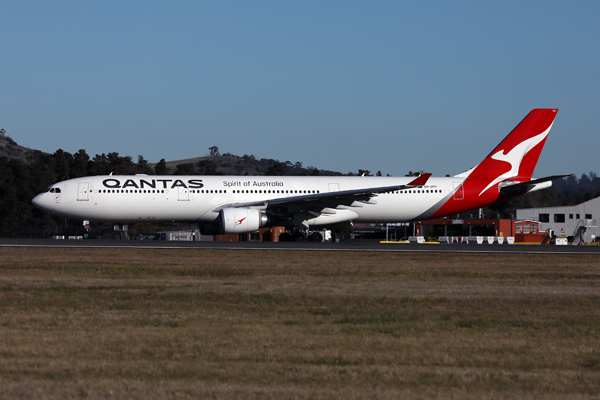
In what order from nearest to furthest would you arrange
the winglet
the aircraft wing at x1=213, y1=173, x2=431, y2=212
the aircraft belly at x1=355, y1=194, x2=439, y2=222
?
the aircraft wing at x1=213, y1=173, x2=431, y2=212 < the winglet < the aircraft belly at x1=355, y1=194, x2=439, y2=222

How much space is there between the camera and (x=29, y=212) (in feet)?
222

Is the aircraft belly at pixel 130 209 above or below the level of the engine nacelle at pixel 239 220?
above

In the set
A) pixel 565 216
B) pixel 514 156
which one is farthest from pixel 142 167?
pixel 514 156

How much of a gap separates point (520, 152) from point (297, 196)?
12667 mm

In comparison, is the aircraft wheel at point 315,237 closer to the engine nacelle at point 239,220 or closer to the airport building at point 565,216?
the engine nacelle at point 239,220

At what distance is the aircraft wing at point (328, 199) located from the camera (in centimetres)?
3161

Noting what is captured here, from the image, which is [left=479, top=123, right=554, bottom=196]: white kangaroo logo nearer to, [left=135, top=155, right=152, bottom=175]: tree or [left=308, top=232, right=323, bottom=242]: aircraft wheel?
[left=308, top=232, right=323, bottom=242]: aircraft wheel

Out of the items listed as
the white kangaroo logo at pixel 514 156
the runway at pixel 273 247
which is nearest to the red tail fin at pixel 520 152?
the white kangaroo logo at pixel 514 156

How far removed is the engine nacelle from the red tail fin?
41.3 feet

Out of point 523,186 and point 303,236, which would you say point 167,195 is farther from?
point 523,186

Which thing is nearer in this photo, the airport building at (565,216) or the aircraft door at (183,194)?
the aircraft door at (183,194)

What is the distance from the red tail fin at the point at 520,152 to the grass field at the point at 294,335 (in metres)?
21.1

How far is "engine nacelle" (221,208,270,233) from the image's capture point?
30.7 metres

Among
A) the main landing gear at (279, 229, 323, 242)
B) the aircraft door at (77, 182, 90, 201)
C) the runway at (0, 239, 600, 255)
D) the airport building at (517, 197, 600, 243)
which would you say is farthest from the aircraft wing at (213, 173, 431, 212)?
the airport building at (517, 197, 600, 243)
